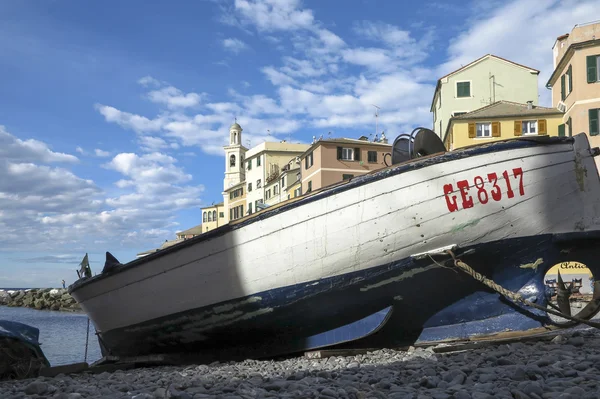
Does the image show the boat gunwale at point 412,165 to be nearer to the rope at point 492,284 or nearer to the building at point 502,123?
the rope at point 492,284

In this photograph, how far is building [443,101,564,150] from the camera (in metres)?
30.5

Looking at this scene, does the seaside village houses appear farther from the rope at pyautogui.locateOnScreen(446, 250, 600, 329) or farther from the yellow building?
the rope at pyautogui.locateOnScreen(446, 250, 600, 329)

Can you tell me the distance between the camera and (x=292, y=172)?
150ft

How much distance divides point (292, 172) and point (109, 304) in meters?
37.6

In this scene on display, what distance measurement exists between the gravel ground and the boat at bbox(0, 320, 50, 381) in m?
0.79

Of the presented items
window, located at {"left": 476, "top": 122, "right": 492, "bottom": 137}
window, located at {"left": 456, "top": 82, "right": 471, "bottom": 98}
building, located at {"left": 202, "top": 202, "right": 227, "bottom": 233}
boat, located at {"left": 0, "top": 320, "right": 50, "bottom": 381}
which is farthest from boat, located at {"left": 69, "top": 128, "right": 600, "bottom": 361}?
building, located at {"left": 202, "top": 202, "right": 227, "bottom": 233}

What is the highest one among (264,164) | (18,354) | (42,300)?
(264,164)

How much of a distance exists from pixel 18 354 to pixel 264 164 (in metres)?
47.7

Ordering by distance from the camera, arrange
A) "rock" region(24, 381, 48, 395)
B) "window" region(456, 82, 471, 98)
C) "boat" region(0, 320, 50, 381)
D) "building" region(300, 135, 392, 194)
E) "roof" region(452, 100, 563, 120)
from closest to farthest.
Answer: "rock" region(24, 381, 48, 395) → "boat" region(0, 320, 50, 381) → "roof" region(452, 100, 563, 120) → "window" region(456, 82, 471, 98) → "building" region(300, 135, 392, 194)

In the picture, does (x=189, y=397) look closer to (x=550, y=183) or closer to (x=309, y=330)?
(x=309, y=330)

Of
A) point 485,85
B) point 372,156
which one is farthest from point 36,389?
point 485,85

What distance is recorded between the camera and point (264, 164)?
54.1 meters

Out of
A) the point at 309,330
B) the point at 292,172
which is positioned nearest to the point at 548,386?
the point at 309,330

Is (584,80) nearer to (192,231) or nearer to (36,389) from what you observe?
(36,389)
